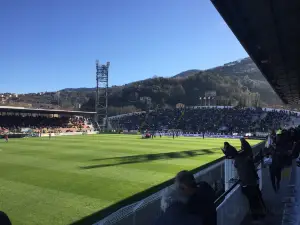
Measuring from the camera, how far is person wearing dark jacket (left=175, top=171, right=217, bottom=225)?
10.8 ft

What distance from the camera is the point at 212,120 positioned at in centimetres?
7138

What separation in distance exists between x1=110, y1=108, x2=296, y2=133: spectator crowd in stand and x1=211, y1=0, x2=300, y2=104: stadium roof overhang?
48532 mm

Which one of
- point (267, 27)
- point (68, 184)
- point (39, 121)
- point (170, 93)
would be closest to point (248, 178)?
point (267, 27)

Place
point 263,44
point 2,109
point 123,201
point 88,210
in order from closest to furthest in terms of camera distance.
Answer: point 263,44 < point 88,210 < point 123,201 < point 2,109

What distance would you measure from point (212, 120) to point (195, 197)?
69262 millimetres

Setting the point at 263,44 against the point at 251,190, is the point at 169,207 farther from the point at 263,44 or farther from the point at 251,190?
the point at 263,44

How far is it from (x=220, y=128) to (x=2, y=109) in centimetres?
4028

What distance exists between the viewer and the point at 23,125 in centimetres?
6138

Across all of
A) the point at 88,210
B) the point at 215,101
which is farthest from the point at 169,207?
the point at 215,101

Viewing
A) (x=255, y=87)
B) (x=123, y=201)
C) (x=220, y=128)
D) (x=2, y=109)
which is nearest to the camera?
(x=123, y=201)

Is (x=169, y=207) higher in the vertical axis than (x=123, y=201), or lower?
higher

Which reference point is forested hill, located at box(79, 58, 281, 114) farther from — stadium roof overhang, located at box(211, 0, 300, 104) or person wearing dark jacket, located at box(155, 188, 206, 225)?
person wearing dark jacket, located at box(155, 188, 206, 225)

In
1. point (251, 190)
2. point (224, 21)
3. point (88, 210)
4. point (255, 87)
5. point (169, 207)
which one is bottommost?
point (88, 210)

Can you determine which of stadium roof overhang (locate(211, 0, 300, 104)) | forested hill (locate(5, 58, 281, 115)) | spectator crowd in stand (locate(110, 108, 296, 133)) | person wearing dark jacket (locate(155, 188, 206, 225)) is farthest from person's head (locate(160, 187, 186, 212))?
forested hill (locate(5, 58, 281, 115))
